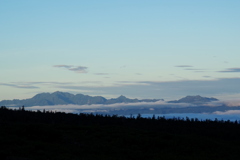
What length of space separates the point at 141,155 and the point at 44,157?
352 inches

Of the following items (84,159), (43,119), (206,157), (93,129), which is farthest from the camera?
(43,119)

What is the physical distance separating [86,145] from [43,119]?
3165 centimetres

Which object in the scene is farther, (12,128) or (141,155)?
(12,128)

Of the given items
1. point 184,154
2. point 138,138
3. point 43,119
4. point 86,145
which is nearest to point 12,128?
point 86,145

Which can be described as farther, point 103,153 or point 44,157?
point 103,153

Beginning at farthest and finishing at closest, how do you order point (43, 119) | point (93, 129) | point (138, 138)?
1. point (43, 119)
2. point (93, 129)
3. point (138, 138)

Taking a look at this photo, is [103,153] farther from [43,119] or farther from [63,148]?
[43,119]

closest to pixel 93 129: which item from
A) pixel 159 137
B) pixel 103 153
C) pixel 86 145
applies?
pixel 159 137

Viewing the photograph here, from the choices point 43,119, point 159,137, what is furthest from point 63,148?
point 43,119

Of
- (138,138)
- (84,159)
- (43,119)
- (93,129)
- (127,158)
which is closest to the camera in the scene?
(84,159)

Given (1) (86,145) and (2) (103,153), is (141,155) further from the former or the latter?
(1) (86,145)

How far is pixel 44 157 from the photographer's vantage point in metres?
33.1

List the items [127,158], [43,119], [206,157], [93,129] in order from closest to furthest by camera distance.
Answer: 1. [127,158]
2. [206,157]
3. [93,129]
4. [43,119]

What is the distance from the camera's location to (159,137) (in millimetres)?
48875
